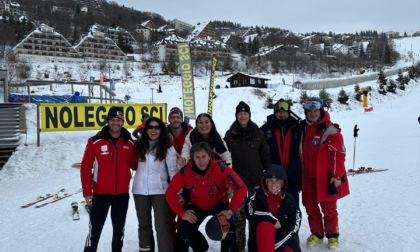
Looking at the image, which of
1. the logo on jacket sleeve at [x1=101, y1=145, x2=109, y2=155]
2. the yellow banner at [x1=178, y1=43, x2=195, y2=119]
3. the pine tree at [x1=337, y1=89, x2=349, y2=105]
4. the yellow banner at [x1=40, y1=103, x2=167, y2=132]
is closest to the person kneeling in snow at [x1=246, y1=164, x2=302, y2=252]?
the logo on jacket sleeve at [x1=101, y1=145, x2=109, y2=155]

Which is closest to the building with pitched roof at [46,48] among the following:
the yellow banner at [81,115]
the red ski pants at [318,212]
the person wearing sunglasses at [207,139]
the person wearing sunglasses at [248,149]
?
the yellow banner at [81,115]

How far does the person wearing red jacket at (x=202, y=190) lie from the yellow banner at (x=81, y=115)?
734cm

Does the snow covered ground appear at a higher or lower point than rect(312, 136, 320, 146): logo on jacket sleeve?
lower

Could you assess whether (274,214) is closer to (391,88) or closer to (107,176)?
(107,176)

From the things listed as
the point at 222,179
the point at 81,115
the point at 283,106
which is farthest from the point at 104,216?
the point at 81,115

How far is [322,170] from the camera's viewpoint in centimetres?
369

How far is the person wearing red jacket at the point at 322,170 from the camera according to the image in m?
3.65

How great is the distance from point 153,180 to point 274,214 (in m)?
1.31

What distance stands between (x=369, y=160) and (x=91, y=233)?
10025 mm

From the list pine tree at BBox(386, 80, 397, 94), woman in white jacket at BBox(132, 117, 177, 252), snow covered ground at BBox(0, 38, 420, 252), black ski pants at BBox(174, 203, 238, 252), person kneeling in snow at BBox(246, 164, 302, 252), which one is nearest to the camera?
person kneeling in snow at BBox(246, 164, 302, 252)

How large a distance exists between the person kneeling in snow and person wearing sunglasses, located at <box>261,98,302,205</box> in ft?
1.95

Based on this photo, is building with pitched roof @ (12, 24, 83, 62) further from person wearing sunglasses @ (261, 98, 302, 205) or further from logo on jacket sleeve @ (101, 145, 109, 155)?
person wearing sunglasses @ (261, 98, 302, 205)

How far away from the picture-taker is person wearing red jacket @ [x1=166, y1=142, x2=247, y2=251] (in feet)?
10.8

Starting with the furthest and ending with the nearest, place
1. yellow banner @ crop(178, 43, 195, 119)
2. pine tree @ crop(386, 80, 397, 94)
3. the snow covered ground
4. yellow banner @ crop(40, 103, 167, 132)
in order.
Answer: pine tree @ crop(386, 80, 397, 94), yellow banner @ crop(178, 43, 195, 119), yellow banner @ crop(40, 103, 167, 132), the snow covered ground
